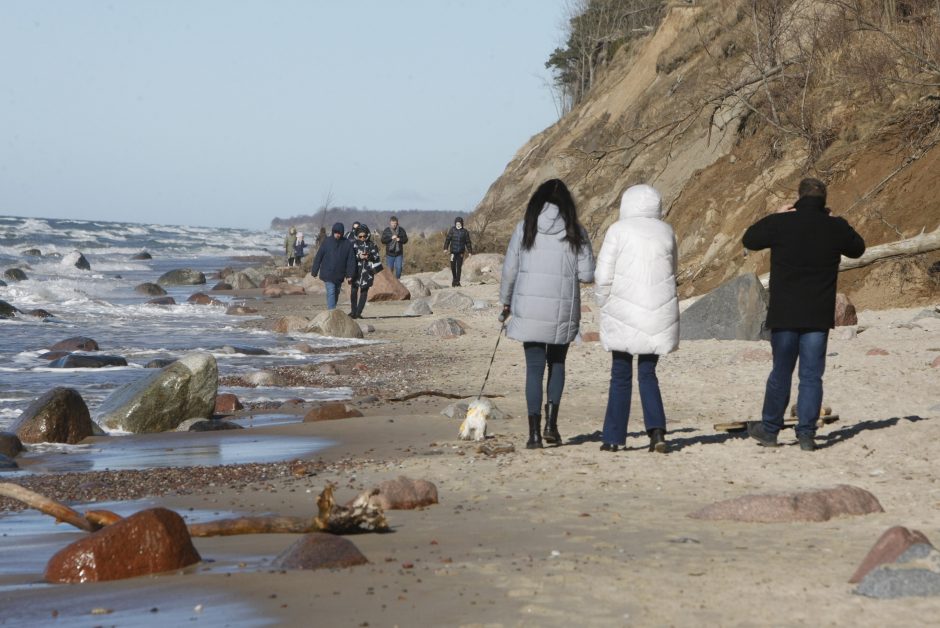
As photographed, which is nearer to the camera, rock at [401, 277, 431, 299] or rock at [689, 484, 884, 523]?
rock at [689, 484, 884, 523]

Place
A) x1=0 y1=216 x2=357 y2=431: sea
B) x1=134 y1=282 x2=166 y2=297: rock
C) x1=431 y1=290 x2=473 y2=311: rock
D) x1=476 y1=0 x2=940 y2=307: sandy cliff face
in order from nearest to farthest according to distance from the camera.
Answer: x1=0 y1=216 x2=357 y2=431: sea, x1=476 y1=0 x2=940 y2=307: sandy cliff face, x1=431 y1=290 x2=473 y2=311: rock, x1=134 y1=282 x2=166 y2=297: rock

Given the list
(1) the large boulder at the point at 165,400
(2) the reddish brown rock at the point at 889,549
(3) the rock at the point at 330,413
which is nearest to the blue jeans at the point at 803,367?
(2) the reddish brown rock at the point at 889,549

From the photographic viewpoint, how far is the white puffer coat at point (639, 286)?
8.05 m

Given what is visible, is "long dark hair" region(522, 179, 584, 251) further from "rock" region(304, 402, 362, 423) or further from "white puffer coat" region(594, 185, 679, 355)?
"rock" region(304, 402, 362, 423)

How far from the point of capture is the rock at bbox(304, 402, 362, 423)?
36.1 ft

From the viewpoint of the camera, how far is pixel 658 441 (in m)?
8.23

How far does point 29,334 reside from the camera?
21.9 metres

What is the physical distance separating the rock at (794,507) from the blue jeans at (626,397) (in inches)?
87.6

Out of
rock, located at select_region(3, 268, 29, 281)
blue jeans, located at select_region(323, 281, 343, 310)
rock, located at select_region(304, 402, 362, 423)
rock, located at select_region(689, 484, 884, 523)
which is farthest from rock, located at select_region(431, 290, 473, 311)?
rock, located at select_region(3, 268, 29, 281)

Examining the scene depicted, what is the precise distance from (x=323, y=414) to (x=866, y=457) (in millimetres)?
5016

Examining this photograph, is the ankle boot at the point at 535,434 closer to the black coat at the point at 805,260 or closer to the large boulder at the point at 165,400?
the black coat at the point at 805,260

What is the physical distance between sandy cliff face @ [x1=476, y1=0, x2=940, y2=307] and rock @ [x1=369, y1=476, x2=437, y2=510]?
38.8 feet

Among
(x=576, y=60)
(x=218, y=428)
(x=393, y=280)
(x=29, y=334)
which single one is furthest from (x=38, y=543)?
(x=576, y=60)

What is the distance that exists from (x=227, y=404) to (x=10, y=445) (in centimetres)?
294
